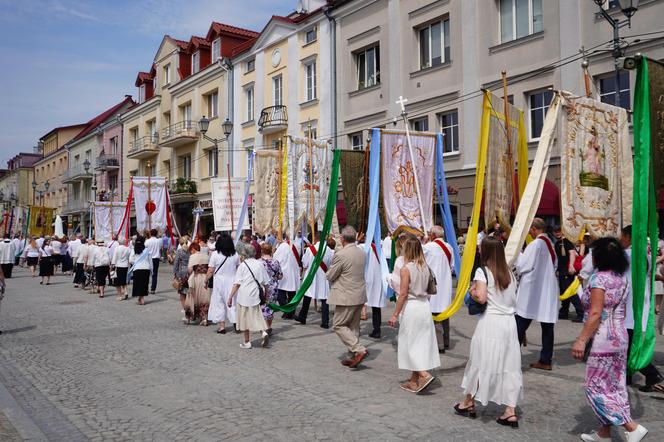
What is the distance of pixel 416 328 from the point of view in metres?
6.11

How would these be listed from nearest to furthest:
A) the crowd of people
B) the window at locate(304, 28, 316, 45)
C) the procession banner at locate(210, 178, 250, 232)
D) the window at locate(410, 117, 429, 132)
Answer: the crowd of people < the procession banner at locate(210, 178, 250, 232) < the window at locate(410, 117, 429, 132) < the window at locate(304, 28, 316, 45)

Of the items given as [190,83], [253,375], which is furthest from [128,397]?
[190,83]

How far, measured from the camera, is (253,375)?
275 inches

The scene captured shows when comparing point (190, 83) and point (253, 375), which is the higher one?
point (190, 83)

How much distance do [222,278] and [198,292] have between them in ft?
2.41

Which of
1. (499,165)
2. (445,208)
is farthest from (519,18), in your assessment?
(499,165)

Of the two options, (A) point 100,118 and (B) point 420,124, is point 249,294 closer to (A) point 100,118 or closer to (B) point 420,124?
(B) point 420,124

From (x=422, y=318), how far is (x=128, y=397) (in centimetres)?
322

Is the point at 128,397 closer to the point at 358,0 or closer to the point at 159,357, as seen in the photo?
the point at 159,357

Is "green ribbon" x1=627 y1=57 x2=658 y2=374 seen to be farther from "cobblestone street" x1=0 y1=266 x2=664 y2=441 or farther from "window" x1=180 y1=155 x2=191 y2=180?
"window" x1=180 y1=155 x2=191 y2=180

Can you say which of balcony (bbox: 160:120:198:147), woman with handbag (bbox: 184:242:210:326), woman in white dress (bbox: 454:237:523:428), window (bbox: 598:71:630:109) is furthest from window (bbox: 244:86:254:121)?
woman in white dress (bbox: 454:237:523:428)

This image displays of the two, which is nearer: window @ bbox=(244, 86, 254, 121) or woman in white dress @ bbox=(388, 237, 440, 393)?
woman in white dress @ bbox=(388, 237, 440, 393)

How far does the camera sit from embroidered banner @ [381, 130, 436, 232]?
30.3 feet

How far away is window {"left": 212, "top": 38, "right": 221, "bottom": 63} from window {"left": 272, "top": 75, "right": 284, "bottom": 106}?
608 centimetres
